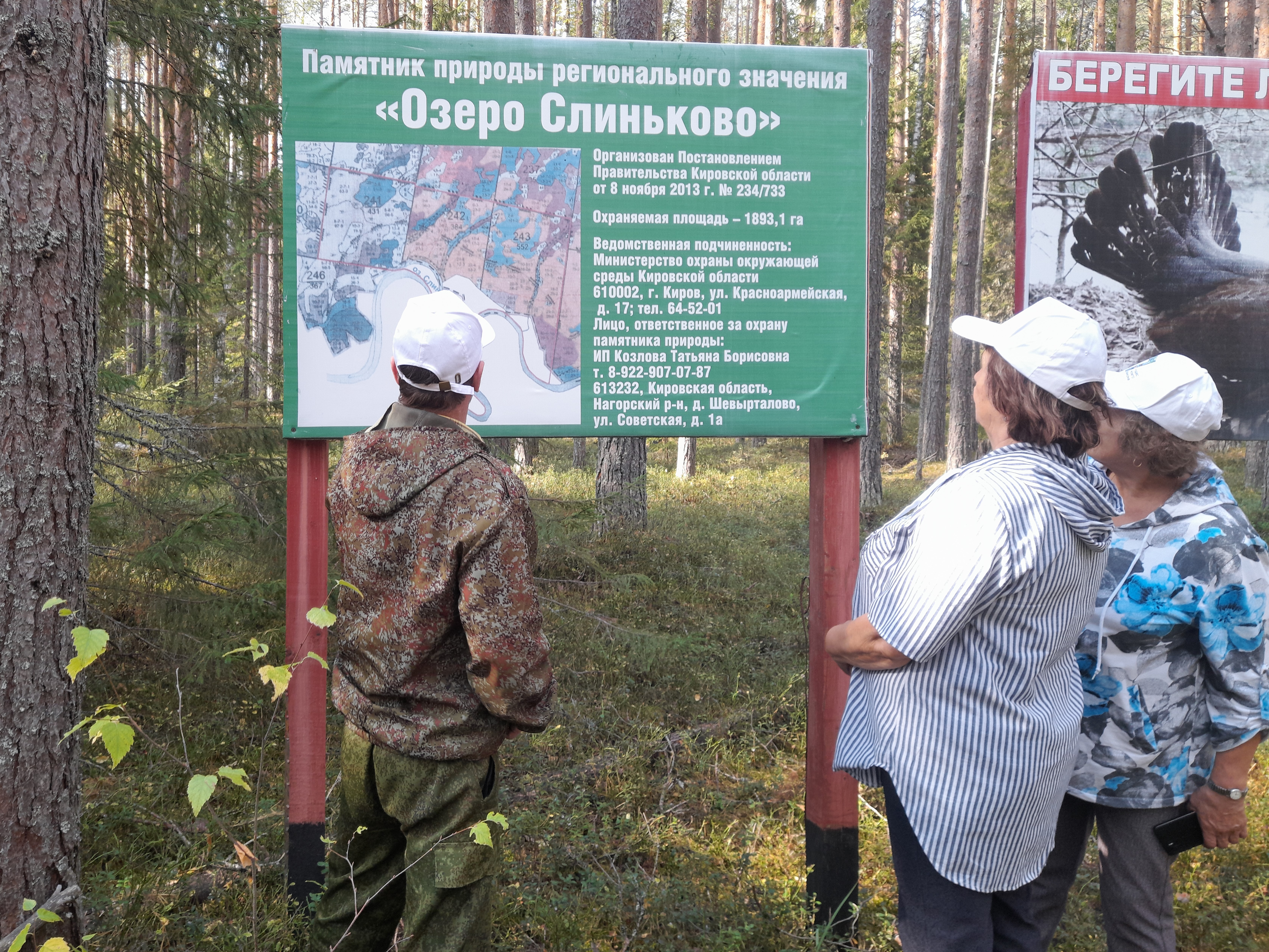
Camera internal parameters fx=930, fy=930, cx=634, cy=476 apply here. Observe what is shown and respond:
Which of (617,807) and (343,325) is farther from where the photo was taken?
(617,807)

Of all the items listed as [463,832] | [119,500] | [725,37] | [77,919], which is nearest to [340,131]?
[463,832]

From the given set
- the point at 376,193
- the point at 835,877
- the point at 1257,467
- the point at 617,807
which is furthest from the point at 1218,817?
the point at 1257,467

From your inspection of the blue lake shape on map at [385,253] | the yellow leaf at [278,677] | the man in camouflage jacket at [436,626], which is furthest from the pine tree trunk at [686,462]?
the yellow leaf at [278,677]

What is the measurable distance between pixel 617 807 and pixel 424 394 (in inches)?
103

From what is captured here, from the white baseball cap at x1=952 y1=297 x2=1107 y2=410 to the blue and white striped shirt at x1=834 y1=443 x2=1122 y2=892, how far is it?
0.15 meters

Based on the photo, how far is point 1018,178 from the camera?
3709 millimetres

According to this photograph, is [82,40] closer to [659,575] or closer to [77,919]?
[77,919]

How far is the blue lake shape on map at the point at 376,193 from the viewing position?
2.93 m

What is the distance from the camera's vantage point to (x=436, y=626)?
2209 millimetres

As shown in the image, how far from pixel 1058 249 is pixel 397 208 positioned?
8.29 ft

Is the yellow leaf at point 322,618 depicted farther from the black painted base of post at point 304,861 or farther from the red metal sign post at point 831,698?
the red metal sign post at point 831,698

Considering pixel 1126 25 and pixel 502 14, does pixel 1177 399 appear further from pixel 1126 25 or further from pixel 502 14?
pixel 1126 25

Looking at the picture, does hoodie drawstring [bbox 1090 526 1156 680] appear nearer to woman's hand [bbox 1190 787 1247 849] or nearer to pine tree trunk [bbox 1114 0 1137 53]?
woman's hand [bbox 1190 787 1247 849]

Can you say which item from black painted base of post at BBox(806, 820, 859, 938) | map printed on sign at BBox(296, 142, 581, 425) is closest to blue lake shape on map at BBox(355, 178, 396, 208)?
map printed on sign at BBox(296, 142, 581, 425)
